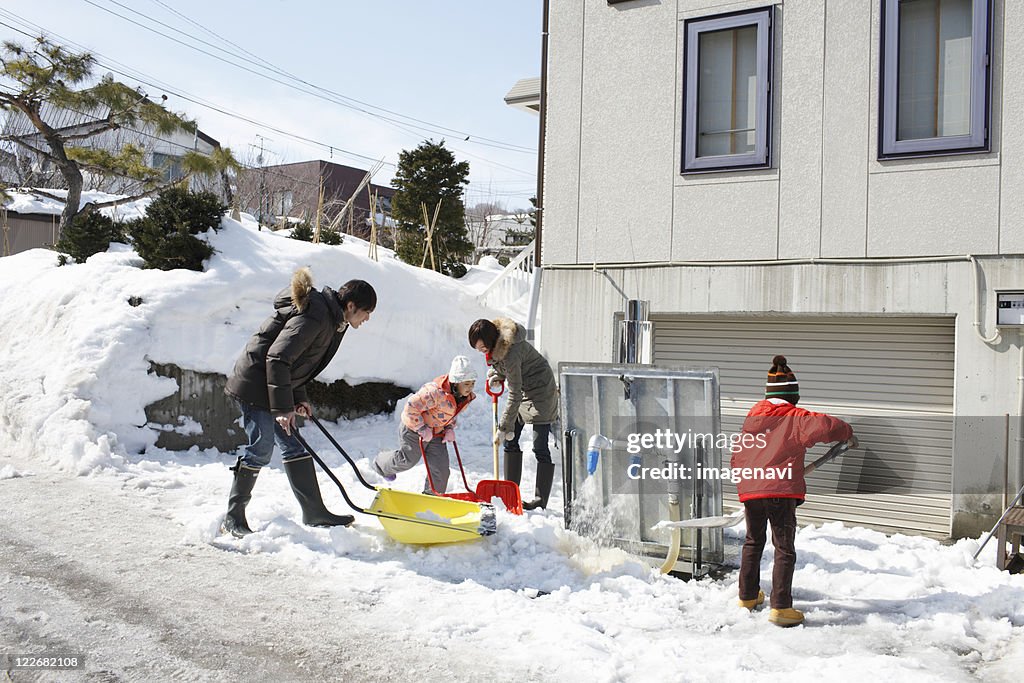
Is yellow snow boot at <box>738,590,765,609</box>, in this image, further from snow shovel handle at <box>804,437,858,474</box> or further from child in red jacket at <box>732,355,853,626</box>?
Result: snow shovel handle at <box>804,437,858,474</box>

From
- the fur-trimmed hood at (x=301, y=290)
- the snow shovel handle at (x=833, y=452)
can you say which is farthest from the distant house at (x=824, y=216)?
the fur-trimmed hood at (x=301, y=290)

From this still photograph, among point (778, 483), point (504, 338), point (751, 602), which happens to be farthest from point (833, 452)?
point (504, 338)

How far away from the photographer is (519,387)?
6.51 m

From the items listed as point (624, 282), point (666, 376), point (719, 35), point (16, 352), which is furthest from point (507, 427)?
point (16, 352)

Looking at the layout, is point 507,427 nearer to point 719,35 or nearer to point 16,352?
point 719,35

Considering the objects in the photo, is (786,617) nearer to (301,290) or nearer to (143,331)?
(301,290)

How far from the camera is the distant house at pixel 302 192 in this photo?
35066mm

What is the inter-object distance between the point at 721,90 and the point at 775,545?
4.68 metres

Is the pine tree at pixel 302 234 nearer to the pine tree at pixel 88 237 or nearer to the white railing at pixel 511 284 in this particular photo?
the white railing at pixel 511 284

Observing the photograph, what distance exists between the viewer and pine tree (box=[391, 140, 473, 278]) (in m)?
20.2

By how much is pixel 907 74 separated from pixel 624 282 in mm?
3000

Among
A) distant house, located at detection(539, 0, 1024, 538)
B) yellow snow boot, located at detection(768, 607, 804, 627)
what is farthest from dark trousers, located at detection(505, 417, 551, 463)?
yellow snow boot, located at detection(768, 607, 804, 627)

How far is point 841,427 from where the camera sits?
15.1ft

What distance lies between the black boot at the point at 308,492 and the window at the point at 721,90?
441 cm
